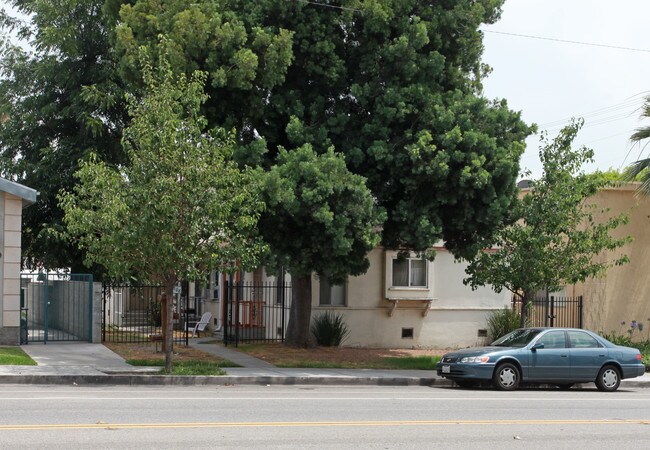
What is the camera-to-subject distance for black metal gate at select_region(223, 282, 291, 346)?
27.8 m

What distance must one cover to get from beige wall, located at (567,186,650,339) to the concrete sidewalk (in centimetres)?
553

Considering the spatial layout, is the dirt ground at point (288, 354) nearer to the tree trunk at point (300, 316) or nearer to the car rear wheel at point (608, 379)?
the tree trunk at point (300, 316)

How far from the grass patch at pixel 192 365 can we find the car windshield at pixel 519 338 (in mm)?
6282

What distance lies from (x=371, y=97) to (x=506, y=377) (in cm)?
780

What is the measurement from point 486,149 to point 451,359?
5160mm

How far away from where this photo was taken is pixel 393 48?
22250 mm

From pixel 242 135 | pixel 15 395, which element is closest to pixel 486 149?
pixel 242 135

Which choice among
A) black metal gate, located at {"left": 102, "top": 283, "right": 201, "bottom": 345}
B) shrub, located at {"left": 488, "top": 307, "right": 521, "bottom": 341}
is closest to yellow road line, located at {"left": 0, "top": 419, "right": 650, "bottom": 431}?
black metal gate, located at {"left": 102, "top": 283, "right": 201, "bottom": 345}

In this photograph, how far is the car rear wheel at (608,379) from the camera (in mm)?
20328

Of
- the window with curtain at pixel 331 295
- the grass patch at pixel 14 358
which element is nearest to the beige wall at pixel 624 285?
the window with curtain at pixel 331 295

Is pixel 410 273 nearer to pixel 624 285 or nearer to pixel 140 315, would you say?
pixel 624 285

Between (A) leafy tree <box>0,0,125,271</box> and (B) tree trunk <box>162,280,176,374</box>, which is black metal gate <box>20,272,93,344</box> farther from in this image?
(B) tree trunk <box>162,280,176,374</box>

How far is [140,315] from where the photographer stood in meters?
35.0

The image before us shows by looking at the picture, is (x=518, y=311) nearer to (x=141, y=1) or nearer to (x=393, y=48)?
(x=393, y=48)
